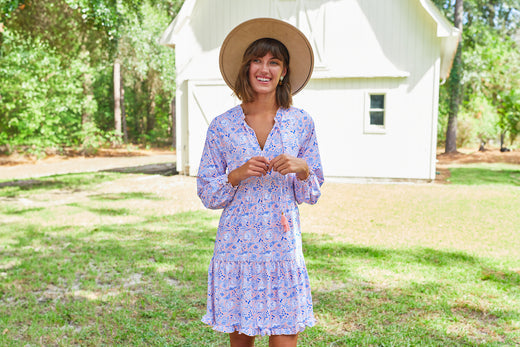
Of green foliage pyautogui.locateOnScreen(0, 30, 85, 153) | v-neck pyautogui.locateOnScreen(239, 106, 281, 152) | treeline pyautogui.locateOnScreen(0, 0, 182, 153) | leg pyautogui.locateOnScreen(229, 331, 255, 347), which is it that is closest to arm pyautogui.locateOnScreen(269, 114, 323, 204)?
v-neck pyautogui.locateOnScreen(239, 106, 281, 152)

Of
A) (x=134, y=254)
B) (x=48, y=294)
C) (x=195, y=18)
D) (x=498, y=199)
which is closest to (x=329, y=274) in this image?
(x=134, y=254)

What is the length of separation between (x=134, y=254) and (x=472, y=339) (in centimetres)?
404

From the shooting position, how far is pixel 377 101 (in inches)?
499

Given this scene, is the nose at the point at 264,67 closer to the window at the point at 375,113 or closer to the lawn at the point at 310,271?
the lawn at the point at 310,271

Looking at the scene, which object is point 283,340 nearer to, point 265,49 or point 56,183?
point 265,49

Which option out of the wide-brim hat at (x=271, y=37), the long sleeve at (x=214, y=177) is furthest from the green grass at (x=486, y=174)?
the long sleeve at (x=214, y=177)

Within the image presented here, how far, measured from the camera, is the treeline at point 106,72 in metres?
12.9

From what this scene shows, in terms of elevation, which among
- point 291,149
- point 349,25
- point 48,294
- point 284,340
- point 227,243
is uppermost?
point 349,25

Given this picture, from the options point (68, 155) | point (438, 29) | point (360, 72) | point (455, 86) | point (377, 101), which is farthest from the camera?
point (68, 155)

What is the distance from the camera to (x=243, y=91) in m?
2.52

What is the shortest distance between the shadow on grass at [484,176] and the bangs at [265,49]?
445 inches

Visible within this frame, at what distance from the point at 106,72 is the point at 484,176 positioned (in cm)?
2348

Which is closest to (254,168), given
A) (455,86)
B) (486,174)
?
(486,174)

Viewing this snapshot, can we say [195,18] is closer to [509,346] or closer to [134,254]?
[134,254]
